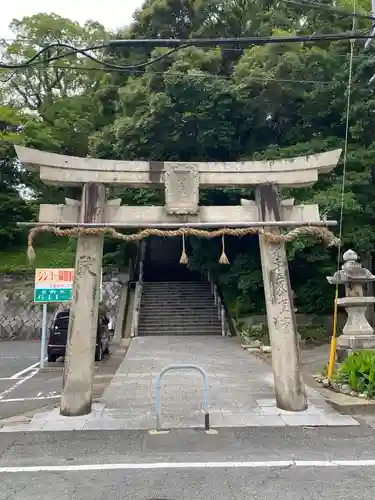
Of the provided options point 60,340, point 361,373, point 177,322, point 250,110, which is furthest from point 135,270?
point 361,373

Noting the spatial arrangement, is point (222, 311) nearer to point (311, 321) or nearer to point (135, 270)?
point (311, 321)

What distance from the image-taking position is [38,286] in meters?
13.6

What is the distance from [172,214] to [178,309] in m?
15.5

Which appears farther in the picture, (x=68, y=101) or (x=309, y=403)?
(x=68, y=101)

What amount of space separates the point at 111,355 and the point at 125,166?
949 centimetres

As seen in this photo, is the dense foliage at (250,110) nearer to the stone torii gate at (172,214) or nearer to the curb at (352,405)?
the stone torii gate at (172,214)

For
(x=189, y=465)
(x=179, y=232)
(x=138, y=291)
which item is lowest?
(x=189, y=465)

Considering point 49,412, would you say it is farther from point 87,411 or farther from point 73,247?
point 73,247

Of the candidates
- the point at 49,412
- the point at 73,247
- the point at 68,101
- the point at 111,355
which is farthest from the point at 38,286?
the point at 68,101

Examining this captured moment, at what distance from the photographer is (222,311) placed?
72.1 ft

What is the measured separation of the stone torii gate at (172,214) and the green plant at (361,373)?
1494 millimetres

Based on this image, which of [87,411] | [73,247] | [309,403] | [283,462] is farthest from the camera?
[73,247]

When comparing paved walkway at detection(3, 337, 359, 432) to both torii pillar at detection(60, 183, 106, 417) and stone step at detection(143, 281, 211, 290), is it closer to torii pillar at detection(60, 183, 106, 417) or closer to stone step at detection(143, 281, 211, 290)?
torii pillar at detection(60, 183, 106, 417)

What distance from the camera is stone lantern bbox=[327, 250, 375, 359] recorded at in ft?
37.8
